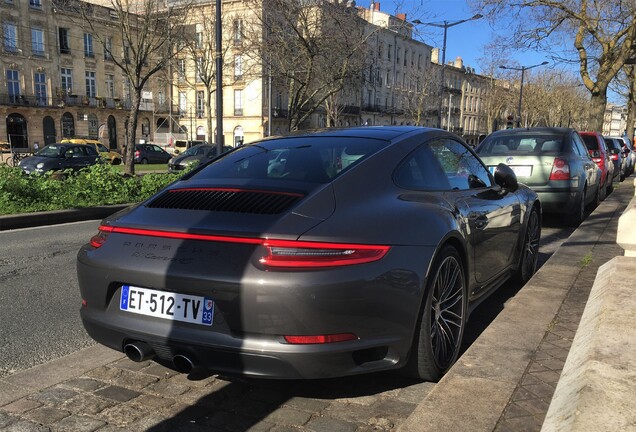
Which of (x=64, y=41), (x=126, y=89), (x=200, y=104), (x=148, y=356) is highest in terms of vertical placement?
(x=64, y=41)

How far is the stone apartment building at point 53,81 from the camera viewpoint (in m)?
47.1

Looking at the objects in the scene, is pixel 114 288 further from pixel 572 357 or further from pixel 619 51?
pixel 619 51

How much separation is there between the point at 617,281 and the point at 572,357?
1206 millimetres

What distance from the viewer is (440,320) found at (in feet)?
10.4

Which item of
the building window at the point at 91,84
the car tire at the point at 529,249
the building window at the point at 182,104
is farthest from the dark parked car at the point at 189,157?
the building window at the point at 182,104

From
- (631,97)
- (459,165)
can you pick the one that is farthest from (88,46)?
(459,165)

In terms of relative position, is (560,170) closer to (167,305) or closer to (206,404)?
(206,404)

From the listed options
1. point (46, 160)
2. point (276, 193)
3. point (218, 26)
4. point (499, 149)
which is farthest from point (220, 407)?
point (46, 160)

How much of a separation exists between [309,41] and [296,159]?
548 inches

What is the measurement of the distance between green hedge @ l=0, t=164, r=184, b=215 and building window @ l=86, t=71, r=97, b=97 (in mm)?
46657

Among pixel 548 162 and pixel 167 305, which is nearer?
pixel 167 305

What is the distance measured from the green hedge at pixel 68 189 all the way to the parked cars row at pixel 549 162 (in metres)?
5.51

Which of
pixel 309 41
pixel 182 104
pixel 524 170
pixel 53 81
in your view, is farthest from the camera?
pixel 182 104

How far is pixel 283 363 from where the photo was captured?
242cm
